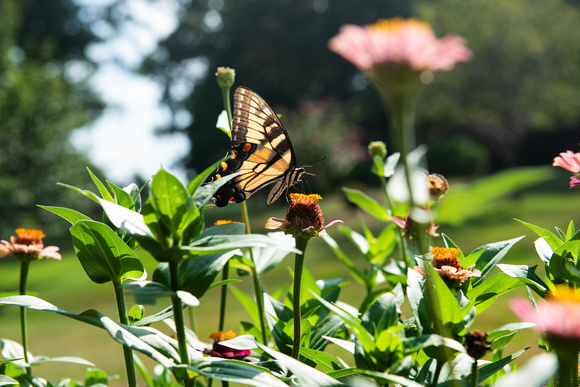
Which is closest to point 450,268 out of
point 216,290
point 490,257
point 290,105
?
point 490,257

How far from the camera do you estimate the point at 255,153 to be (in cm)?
145

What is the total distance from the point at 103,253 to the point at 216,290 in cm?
587

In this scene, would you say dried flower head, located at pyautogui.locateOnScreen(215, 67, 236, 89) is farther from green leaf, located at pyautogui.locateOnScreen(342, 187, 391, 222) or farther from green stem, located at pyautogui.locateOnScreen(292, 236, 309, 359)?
green stem, located at pyautogui.locateOnScreen(292, 236, 309, 359)

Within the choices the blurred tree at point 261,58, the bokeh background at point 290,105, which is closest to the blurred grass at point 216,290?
the bokeh background at point 290,105

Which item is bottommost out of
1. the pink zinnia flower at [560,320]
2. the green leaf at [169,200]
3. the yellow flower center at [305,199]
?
the pink zinnia flower at [560,320]

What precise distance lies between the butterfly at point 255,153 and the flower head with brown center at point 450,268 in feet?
2.01

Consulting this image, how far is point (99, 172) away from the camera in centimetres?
1474

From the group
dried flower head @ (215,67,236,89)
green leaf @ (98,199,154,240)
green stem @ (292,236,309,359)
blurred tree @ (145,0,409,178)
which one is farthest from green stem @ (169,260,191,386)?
blurred tree @ (145,0,409,178)

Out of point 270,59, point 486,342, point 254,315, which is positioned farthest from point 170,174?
point 270,59

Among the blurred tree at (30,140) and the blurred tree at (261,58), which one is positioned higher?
the blurred tree at (261,58)

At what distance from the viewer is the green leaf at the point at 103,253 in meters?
0.59

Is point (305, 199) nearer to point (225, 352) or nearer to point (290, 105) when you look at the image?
point (225, 352)

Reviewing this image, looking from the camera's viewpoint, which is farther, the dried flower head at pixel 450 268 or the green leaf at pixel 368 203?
the green leaf at pixel 368 203

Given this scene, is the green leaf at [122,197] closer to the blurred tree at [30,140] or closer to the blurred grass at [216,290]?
the blurred grass at [216,290]
